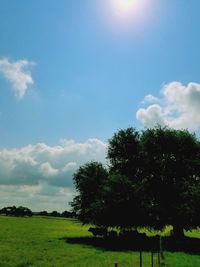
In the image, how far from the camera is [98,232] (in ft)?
220

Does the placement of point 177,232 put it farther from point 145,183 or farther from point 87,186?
point 87,186

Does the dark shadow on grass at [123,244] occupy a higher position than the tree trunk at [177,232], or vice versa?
the tree trunk at [177,232]

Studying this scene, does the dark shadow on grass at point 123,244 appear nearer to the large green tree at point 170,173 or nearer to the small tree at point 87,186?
the large green tree at point 170,173

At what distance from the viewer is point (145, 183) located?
64.4 metres

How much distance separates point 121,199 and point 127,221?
10.2 feet

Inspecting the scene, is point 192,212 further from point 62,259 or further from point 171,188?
point 62,259

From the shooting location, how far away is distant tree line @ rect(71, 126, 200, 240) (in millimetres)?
57281

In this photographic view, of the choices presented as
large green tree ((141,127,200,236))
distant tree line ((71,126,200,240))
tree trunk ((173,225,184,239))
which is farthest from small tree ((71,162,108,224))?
tree trunk ((173,225,184,239))

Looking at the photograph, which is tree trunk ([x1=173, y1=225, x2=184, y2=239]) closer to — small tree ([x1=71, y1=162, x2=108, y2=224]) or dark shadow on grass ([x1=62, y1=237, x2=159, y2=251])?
dark shadow on grass ([x1=62, y1=237, x2=159, y2=251])

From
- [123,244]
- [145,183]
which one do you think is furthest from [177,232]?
[123,244]

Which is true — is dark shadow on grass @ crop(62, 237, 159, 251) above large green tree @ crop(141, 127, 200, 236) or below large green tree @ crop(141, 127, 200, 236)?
below

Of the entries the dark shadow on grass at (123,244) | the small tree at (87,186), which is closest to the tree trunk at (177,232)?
the dark shadow on grass at (123,244)

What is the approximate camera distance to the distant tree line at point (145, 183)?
57281 millimetres

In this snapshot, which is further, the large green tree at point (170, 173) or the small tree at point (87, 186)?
the small tree at point (87, 186)
